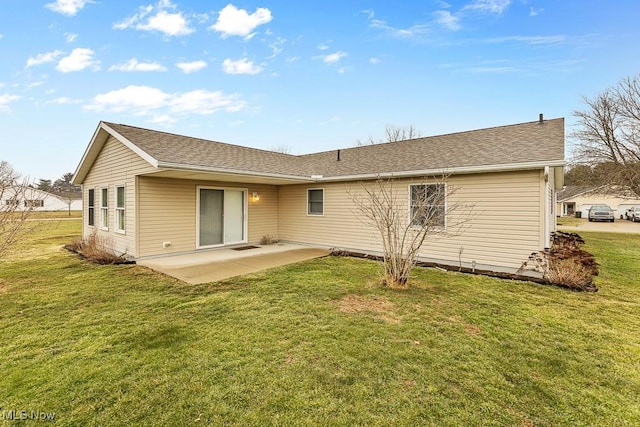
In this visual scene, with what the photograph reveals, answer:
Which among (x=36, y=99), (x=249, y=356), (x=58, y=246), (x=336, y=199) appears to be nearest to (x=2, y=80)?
(x=36, y=99)

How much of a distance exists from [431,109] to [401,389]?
17219 millimetres

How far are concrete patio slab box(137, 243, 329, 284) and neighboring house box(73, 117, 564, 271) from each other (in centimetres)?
69

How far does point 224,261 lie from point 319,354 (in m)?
5.47

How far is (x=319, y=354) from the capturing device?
313 centimetres

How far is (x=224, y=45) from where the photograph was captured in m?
12.4

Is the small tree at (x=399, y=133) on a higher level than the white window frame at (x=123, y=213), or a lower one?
higher

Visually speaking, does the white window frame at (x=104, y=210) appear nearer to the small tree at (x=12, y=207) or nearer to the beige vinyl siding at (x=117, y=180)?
the beige vinyl siding at (x=117, y=180)

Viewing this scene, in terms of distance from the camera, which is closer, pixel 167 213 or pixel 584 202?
pixel 167 213

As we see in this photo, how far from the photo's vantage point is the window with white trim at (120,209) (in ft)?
28.6

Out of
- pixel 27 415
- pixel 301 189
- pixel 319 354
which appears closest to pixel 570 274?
pixel 319 354

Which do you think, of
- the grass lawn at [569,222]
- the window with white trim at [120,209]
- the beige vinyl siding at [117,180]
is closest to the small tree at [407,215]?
the beige vinyl siding at [117,180]

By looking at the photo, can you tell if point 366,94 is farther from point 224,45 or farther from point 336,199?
point 336,199

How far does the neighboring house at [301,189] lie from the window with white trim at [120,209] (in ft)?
0.12

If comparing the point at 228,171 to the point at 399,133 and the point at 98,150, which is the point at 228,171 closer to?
the point at 98,150
